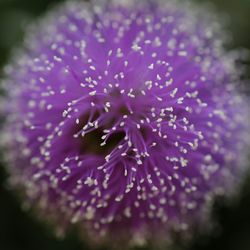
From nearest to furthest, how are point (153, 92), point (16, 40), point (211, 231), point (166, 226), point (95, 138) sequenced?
point (153, 92)
point (95, 138)
point (166, 226)
point (211, 231)
point (16, 40)

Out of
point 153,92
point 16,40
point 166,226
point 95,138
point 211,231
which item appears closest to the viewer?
point 153,92

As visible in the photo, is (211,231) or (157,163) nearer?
(157,163)

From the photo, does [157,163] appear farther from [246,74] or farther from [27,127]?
[246,74]

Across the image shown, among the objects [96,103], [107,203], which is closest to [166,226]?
[107,203]

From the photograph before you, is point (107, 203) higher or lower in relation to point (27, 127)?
lower

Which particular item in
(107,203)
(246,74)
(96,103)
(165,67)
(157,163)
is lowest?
(107,203)

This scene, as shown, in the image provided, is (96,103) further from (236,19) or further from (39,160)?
(236,19)

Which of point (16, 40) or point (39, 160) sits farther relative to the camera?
point (16, 40)

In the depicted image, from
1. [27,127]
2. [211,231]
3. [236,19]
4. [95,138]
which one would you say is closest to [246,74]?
[236,19]

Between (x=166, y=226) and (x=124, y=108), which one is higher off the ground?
(x=124, y=108)
